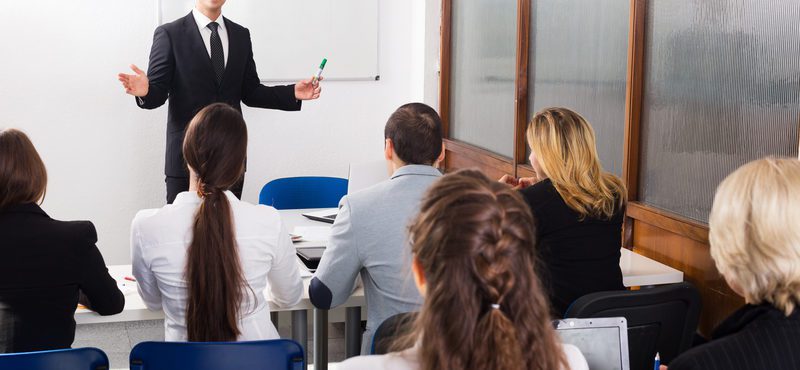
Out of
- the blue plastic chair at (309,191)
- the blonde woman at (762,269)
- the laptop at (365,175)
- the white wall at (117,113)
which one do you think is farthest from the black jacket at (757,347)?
the white wall at (117,113)

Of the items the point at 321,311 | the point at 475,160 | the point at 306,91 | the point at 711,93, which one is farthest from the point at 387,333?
the point at 475,160

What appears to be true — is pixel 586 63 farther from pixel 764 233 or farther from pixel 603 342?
pixel 764 233

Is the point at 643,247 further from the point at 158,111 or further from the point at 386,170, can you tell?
the point at 158,111

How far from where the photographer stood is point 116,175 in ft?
17.5

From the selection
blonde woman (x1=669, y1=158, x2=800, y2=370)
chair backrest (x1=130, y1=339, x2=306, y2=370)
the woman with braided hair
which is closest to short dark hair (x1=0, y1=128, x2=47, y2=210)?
chair backrest (x1=130, y1=339, x2=306, y2=370)

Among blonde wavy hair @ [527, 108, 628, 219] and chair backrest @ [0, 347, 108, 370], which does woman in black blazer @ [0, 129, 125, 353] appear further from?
blonde wavy hair @ [527, 108, 628, 219]

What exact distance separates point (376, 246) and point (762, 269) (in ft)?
3.96

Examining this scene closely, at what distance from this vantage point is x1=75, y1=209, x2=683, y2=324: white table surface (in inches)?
100

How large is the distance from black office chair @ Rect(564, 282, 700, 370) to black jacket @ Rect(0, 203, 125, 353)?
1292 millimetres

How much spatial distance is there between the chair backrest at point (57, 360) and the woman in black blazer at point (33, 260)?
0.92 feet

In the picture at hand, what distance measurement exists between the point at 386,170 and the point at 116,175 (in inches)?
95.5

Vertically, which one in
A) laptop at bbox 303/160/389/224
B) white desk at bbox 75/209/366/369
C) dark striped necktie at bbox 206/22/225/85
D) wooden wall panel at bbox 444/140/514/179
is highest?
dark striped necktie at bbox 206/22/225/85

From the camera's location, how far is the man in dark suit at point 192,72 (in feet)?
14.5

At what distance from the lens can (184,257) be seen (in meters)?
2.42
